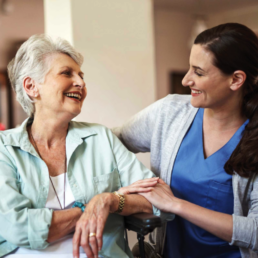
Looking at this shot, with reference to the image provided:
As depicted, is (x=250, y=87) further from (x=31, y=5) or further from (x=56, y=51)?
(x=31, y=5)

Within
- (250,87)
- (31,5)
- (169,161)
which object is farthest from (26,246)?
(31,5)

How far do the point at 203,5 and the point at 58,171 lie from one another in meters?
5.59

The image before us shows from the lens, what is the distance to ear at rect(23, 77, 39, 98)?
1.60 meters

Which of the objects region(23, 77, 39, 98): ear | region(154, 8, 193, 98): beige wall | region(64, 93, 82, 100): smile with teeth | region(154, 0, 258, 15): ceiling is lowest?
region(64, 93, 82, 100): smile with teeth

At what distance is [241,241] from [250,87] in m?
0.68

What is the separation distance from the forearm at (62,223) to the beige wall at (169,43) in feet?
17.0

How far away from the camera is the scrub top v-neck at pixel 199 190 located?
5.16ft

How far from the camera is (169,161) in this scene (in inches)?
66.7

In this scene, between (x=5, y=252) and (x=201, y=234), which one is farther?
(x=201, y=234)

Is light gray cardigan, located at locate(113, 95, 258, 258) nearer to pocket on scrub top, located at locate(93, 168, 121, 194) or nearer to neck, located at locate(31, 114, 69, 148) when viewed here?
pocket on scrub top, located at locate(93, 168, 121, 194)

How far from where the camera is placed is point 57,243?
1.41 m

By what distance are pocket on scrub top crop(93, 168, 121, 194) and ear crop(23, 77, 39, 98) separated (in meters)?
0.47

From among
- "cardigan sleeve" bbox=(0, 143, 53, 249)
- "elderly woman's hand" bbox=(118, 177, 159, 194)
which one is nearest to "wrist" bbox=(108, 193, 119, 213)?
"elderly woman's hand" bbox=(118, 177, 159, 194)

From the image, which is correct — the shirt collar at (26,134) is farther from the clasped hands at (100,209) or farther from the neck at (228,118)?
the neck at (228,118)
